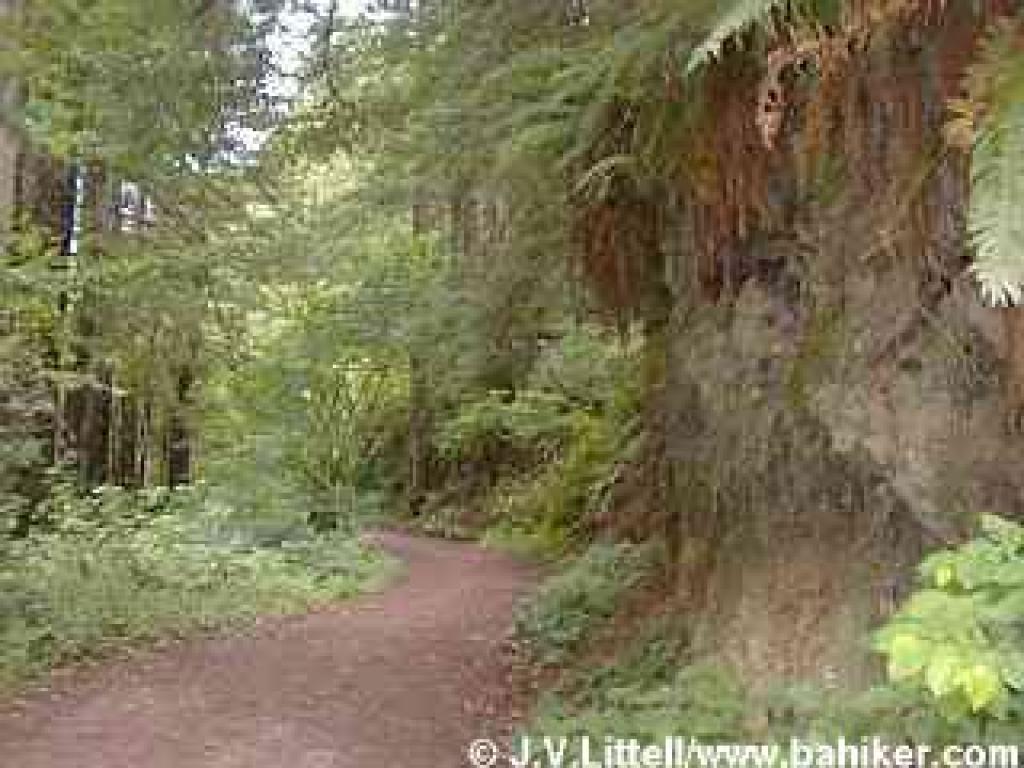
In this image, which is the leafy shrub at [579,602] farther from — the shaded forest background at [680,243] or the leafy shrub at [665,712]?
the leafy shrub at [665,712]

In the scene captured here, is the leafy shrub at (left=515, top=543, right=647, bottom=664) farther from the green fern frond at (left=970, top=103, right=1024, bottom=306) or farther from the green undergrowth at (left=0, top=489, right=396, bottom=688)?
the green fern frond at (left=970, top=103, right=1024, bottom=306)

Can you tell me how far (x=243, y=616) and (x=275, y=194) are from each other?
15.6 feet

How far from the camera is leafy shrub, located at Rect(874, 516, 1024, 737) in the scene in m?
3.76

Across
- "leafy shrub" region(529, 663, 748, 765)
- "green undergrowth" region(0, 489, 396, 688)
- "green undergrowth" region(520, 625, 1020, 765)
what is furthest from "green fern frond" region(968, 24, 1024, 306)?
"green undergrowth" region(0, 489, 396, 688)

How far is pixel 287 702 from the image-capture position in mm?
8469

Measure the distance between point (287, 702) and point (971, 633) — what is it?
5.55m

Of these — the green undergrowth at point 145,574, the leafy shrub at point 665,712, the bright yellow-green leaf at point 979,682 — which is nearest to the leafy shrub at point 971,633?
the bright yellow-green leaf at point 979,682

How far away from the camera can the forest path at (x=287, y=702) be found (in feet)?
23.5

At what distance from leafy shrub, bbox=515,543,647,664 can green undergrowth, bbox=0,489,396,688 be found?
3.08 metres

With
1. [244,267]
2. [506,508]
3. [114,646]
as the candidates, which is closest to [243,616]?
[114,646]

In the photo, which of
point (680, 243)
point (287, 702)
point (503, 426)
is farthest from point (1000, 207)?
point (503, 426)

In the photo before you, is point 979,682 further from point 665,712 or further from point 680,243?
point 680,243

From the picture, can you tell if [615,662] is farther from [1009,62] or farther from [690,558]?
[1009,62]

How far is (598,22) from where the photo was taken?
666cm
